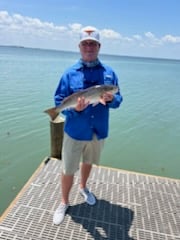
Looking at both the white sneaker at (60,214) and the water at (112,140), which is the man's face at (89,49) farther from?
the water at (112,140)

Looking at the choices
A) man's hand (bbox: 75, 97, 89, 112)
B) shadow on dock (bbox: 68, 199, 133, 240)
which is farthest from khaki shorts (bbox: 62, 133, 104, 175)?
shadow on dock (bbox: 68, 199, 133, 240)

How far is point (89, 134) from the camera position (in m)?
3.24

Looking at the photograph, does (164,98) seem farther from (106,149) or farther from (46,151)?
(46,151)

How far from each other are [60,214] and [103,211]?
1.85ft

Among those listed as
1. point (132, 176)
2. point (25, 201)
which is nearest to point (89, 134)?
point (25, 201)

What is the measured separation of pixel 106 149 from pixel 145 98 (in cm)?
924

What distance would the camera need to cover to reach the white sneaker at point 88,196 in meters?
3.90

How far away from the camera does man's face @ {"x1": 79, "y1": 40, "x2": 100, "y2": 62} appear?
122 inches

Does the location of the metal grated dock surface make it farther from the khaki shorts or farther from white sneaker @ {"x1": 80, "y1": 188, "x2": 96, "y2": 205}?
the khaki shorts

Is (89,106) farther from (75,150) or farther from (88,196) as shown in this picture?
(88,196)

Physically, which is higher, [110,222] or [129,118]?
[110,222]

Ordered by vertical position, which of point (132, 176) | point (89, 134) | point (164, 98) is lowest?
point (164, 98)

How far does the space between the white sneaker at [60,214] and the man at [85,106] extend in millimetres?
12

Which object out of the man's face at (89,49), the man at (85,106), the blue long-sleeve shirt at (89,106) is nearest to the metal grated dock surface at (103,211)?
the man at (85,106)
